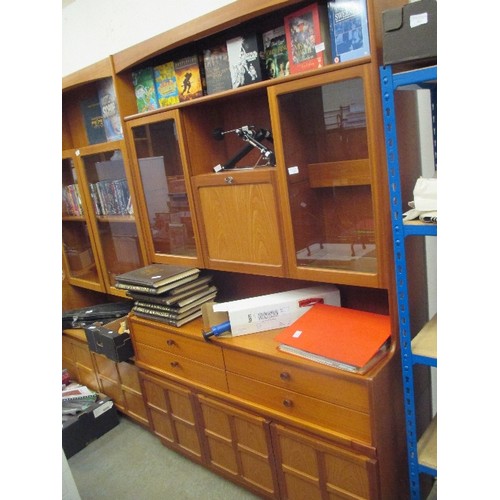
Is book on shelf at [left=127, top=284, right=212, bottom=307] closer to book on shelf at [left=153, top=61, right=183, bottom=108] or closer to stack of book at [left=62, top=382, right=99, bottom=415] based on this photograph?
book on shelf at [left=153, top=61, right=183, bottom=108]

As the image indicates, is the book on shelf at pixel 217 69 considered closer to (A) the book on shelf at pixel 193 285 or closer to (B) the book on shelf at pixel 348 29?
(B) the book on shelf at pixel 348 29

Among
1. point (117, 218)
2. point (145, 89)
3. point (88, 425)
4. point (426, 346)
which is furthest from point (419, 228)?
point (88, 425)

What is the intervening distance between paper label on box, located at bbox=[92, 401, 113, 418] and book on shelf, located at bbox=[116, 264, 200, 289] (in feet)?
2.99

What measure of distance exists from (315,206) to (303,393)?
0.68m

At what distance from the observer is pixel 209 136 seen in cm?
182

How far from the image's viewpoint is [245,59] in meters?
1.51

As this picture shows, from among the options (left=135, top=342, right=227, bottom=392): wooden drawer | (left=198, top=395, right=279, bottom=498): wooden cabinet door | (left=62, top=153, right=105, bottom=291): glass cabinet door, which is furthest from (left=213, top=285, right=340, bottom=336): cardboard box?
(left=62, top=153, right=105, bottom=291): glass cabinet door

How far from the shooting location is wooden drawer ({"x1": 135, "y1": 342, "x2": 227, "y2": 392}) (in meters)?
1.73

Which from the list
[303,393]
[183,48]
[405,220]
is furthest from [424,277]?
[183,48]

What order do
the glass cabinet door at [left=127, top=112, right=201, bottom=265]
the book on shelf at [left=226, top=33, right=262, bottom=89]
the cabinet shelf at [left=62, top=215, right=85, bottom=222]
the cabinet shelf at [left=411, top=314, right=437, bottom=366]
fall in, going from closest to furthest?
the cabinet shelf at [left=411, top=314, right=437, bottom=366] → the book on shelf at [left=226, top=33, right=262, bottom=89] → the glass cabinet door at [left=127, top=112, right=201, bottom=265] → the cabinet shelf at [left=62, top=215, right=85, bottom=222]

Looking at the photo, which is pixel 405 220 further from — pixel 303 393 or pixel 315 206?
pixel 303 393

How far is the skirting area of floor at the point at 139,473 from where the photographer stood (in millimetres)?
1877

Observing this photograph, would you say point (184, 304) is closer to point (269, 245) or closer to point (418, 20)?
point (269, 245)

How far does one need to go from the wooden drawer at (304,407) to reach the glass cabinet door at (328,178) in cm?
43
